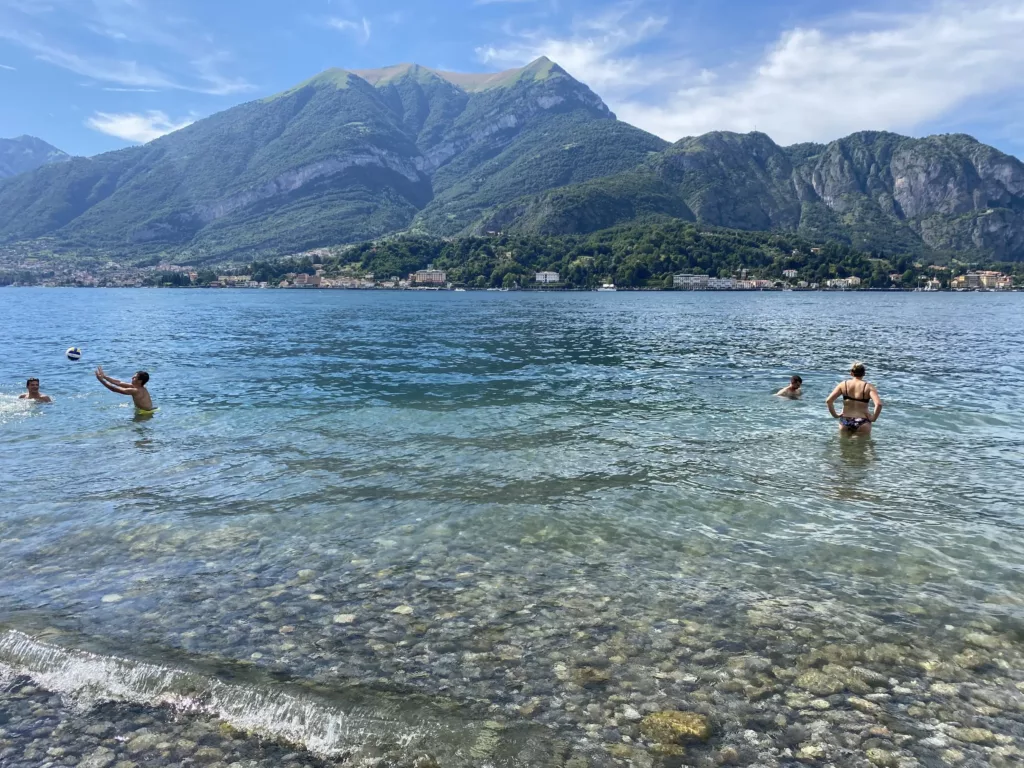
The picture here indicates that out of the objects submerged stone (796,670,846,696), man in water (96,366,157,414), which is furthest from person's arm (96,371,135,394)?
submerged stone (796,670,846,696)

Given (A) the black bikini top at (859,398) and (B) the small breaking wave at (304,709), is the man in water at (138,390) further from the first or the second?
(A) the black bikini top at (859,398)

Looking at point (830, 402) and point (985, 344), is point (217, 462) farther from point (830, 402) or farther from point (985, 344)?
point (985, 344)

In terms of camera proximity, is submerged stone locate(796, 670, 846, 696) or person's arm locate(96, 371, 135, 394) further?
person's arm locate(96, 371, 135, 394)

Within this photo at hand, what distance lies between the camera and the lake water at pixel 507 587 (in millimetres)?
5973

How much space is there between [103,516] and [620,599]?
10.2 metres

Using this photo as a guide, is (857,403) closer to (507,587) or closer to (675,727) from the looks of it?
(507,587)

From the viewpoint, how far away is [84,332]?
65.5m

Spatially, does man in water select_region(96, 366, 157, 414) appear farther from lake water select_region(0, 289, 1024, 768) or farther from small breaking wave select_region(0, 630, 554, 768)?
small breaking wave select_region(0, 630, 554, 768)

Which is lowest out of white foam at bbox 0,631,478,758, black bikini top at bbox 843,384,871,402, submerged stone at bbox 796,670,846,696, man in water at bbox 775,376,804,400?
white foam at bbox 0,631,478,758

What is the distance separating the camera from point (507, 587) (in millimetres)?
9062

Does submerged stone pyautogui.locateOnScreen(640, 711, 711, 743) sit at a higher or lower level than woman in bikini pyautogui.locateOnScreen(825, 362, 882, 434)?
lower

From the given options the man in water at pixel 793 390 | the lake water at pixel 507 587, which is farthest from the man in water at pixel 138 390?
the man in water at pixel 793 390

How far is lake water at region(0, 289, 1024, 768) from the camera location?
5973mm

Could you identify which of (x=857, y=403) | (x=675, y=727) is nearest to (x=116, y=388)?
(x=675, y=727)
